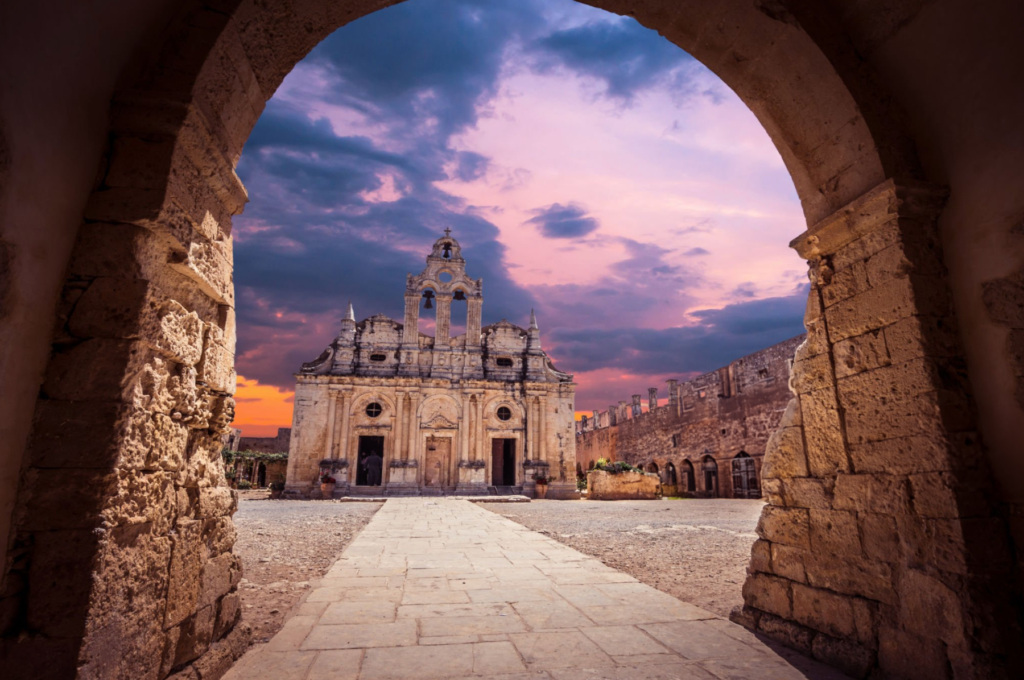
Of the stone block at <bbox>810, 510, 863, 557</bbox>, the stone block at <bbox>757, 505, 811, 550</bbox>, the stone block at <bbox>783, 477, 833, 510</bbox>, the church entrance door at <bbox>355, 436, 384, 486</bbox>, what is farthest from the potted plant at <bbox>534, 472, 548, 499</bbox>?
the stone block at <bbox>810, 510, 863, 557</bbox>

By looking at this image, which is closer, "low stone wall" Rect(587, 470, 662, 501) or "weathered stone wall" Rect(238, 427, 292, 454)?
"low stone wall" Rect(587, 470, 662, 501)

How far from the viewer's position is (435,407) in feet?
83.5

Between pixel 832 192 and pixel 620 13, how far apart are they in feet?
5.77

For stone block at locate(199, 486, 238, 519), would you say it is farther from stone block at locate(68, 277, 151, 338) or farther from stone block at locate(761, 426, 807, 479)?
stone block at locate(761, 426, 807, 479)

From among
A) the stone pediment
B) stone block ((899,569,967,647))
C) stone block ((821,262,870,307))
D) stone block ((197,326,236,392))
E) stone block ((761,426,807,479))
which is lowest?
stone block ((899,569,967,647))

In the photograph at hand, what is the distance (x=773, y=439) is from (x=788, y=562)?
0.75m

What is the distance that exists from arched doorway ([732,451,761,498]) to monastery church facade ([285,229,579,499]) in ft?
23.9

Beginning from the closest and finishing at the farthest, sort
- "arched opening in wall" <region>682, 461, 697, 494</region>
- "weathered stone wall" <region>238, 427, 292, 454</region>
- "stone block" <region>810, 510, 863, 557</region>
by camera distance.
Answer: "stone block" <region>810, 510, 863, 557</region>, "arched opening in wall" <region>682, 461, 697, 494</region>, "weathered stone wall" <region>238, 427, 292, 454</region>

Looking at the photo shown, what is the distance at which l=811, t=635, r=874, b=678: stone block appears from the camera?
2.54 meters

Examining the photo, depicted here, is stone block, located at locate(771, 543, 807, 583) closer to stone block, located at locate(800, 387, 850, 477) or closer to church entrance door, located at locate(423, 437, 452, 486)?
stone block, located at locate(800, 387, 850, 477)

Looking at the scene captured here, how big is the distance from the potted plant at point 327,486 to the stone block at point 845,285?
22424 mm

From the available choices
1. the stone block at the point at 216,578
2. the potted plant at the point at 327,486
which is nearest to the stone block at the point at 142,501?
the stone block at the point at 216,578

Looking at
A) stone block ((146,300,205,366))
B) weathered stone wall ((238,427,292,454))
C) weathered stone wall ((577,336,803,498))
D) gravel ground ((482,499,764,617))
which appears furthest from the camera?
weathered stone wall ((238,427,292,454))

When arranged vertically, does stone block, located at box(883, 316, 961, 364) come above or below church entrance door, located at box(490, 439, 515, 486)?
above
